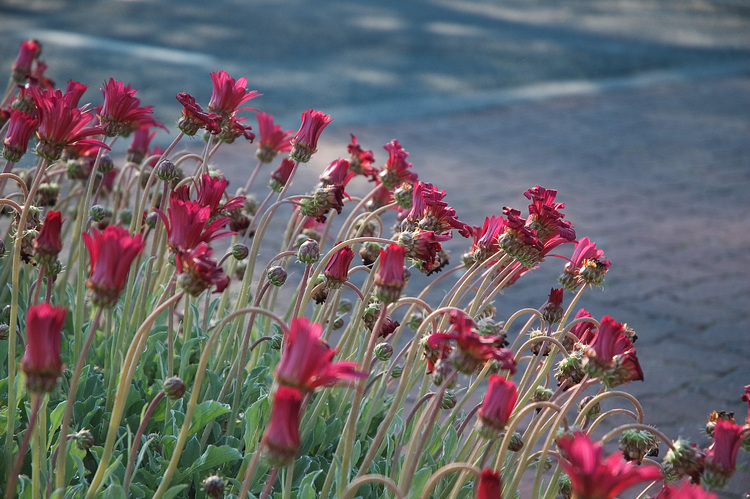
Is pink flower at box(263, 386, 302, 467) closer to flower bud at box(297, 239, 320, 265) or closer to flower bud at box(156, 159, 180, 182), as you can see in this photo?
flower bud at box(297, 239, 320, 265)

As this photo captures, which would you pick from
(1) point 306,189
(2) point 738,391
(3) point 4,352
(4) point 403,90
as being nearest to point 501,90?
(4) point 403,90

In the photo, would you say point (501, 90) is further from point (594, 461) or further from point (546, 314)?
point (594, 461)

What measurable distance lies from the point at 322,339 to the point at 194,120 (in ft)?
1.81

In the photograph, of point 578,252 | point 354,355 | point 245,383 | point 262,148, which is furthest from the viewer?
point 262,148

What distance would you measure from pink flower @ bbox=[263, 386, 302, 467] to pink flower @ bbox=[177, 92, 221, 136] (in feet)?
2.41

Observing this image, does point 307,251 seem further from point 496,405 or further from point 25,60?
point 25,60

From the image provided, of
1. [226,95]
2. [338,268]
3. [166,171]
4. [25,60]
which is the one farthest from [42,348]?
[25,60]

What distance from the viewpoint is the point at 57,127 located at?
1.41 metres

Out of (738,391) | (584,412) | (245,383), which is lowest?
(738,391)

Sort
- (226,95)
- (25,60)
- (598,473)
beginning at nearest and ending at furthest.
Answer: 1. (598,473)
2. (226,95)
3. (25,60)

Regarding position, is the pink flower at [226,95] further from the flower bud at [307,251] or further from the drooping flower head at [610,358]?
the drooping flower head at [610,358]

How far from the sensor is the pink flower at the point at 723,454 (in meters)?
1.16

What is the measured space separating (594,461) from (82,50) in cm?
844

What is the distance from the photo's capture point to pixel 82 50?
8.44 meters
